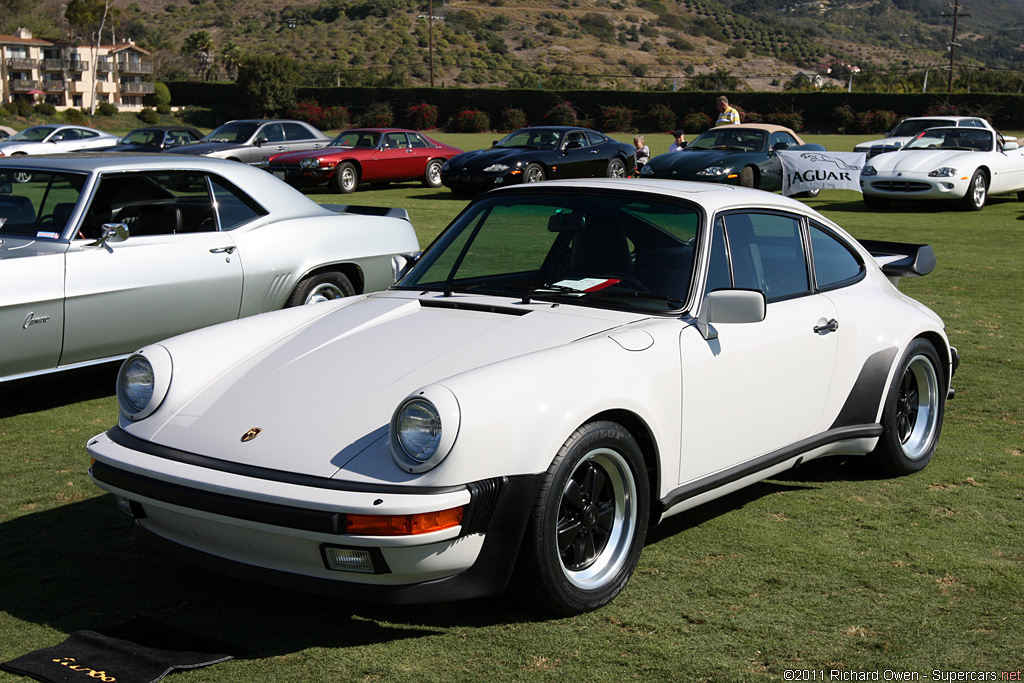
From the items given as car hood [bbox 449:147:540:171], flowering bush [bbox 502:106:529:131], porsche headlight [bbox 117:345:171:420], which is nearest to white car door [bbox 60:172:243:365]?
porsche headlight [bbox 117:345:171:420]

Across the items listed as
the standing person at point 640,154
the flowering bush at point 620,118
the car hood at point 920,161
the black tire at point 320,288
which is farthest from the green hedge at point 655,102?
the black tire at point 320,288

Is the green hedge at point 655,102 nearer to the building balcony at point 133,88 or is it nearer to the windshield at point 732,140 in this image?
the windshield at point 732,140

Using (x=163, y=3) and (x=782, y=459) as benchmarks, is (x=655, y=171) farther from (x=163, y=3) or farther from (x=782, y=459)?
(x=163, y=3)

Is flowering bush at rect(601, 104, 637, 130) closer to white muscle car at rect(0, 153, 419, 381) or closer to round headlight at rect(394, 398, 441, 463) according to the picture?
white muscle car at rect(0, 153, 419, 381)

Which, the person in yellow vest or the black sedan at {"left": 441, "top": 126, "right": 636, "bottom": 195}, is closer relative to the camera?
the black sedan at {"left": 441, "top": 126, "right": 636, "bottom": 195}

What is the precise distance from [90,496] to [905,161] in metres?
15.7

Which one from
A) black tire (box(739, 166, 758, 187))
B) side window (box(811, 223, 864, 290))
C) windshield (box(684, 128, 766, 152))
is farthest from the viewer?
windshield (box(684, 128, 766, 152))

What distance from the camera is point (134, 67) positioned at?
322 ft

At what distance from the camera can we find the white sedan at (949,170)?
17.1m

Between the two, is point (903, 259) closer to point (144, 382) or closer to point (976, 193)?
point (144, 382)

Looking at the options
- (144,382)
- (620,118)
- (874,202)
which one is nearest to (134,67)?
(620,118)

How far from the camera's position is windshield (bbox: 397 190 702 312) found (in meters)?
4.16

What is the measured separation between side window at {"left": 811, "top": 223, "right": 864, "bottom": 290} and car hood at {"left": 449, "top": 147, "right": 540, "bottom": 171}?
1457 cm

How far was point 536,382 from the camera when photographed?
3.34 metres
